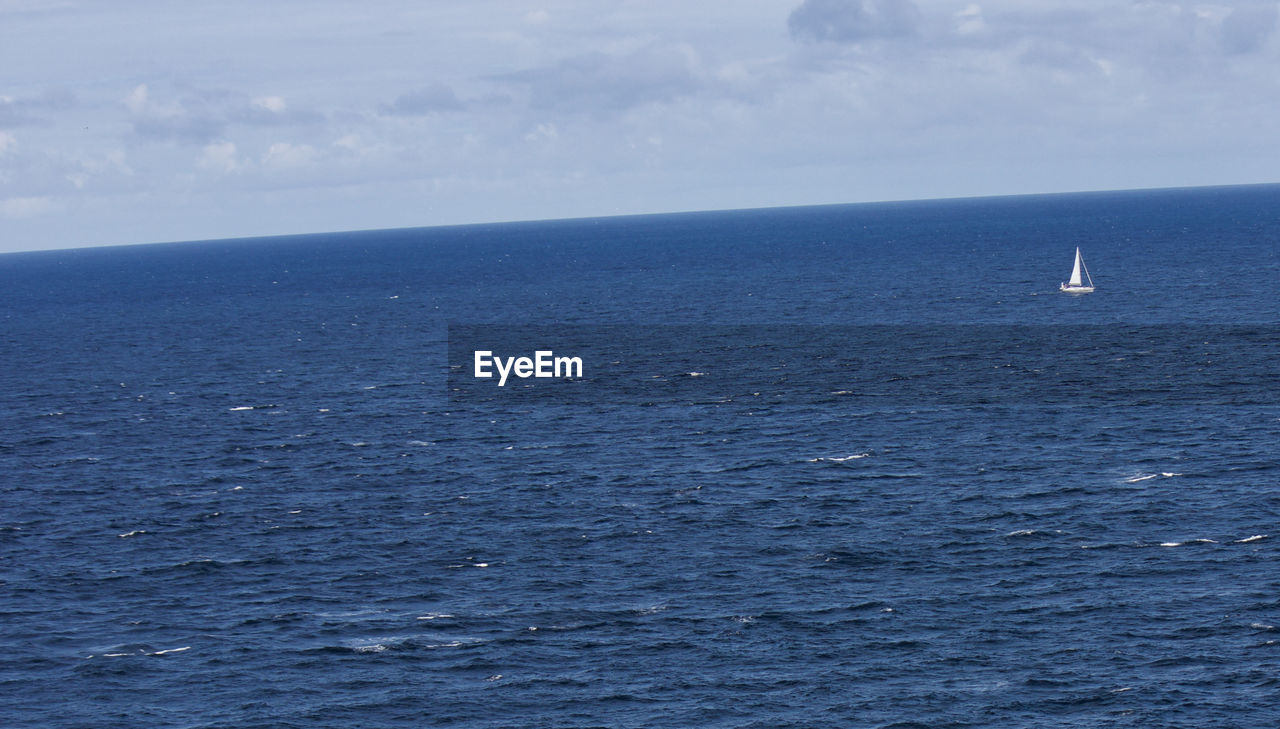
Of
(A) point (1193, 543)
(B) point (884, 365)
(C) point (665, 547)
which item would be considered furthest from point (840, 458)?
(B) point (884, 365)

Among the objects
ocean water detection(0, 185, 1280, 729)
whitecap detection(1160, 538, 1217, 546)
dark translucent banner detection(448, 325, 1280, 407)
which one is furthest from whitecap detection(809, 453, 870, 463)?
whitecap detection(1160, 538, 1217, 546)

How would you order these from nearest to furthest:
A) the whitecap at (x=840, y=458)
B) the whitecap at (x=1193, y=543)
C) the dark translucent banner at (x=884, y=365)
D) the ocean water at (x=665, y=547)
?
the ocean water at (x=665, y=547), the whitecap at (x=1193, y=543), the whitecap at (x=840, y=458), the dark translucent banner at (x=884, y=365)

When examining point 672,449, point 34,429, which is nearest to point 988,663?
point 672,449

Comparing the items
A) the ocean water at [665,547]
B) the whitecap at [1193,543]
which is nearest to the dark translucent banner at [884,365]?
the ocean water at [665,547]

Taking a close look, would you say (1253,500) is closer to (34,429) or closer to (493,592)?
(493,592)

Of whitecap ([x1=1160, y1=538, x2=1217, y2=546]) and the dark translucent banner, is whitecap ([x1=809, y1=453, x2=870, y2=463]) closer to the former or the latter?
the dark translucent banner

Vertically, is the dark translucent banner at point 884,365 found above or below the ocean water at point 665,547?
above

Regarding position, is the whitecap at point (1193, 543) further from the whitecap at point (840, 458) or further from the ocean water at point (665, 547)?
the whitecap at point (840, 458)

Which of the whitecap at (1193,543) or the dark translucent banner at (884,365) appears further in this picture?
the dark translucent banner at (884,365)

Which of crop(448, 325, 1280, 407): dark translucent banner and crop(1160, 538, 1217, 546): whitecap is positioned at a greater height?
crop(448, 325, 1280, 407): dark translucent banner
